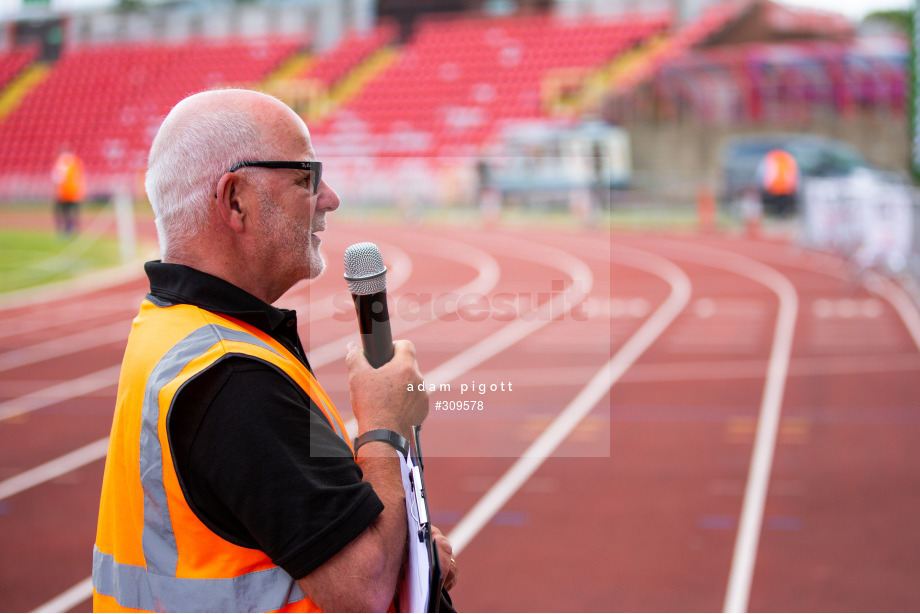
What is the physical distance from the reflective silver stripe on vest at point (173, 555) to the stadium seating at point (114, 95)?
2725 cm

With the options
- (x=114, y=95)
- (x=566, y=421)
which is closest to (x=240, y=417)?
(x=566, y=421)

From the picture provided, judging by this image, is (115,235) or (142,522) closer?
(142,522)

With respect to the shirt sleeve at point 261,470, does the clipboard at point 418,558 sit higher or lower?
lower

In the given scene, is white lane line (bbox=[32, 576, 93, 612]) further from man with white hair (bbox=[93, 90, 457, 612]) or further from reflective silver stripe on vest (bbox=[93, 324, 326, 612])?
reflective silver stripe on vest (bbox=[93, 324, 326, 612])

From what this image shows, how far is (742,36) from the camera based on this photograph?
84.1 feet

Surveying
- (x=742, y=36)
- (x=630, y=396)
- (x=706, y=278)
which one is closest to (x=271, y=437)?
(x=630, y=396)

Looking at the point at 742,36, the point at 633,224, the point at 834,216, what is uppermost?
the point at 742,36

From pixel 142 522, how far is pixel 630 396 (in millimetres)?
5609

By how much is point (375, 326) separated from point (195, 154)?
0.38m

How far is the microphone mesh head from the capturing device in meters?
1.46

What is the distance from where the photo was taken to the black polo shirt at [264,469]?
3.90 feet

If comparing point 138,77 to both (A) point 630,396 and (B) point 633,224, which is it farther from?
(A) point 630,396

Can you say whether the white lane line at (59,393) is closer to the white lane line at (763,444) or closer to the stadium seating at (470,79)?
the white lane line at (763,444)

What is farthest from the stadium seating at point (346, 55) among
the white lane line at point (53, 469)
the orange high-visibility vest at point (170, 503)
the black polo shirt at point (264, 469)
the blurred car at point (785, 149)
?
the black polo shirt at point (264, 469)
